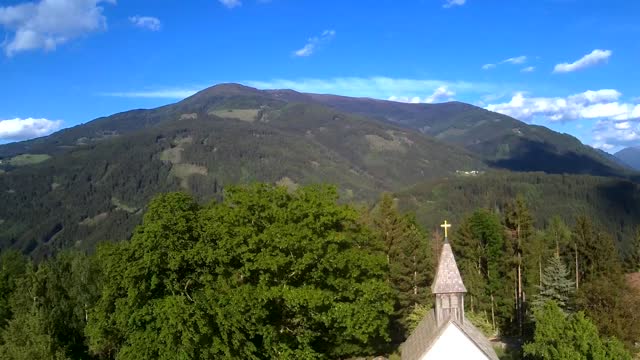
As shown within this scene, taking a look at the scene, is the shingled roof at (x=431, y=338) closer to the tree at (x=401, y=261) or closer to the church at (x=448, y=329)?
the church at (x=448, y=329)

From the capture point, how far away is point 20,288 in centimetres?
4250

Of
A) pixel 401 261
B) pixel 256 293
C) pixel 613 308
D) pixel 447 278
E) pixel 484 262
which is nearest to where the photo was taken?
pixel 256 293

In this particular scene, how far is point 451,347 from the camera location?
90.9ft

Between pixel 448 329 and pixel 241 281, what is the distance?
1112 cm

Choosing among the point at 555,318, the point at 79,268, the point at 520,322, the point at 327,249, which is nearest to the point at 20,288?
the point at 79,268

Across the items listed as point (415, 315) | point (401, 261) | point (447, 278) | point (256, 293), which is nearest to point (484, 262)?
point (401, 261)

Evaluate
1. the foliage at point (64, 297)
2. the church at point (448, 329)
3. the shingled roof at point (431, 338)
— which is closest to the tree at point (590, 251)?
the shingled roof at point (431, 338)

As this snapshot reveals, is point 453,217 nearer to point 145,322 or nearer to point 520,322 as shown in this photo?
point 520,322

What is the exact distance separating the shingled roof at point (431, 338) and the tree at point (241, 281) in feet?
7.76

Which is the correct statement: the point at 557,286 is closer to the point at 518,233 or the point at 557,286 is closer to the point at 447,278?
the point at 518,233

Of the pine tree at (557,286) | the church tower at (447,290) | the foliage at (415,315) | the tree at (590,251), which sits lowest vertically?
the foliage at (415,315)

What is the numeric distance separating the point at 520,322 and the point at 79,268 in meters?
38.1

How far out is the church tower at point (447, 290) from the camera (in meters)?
28.6

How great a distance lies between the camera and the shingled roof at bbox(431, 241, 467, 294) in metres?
28.6
